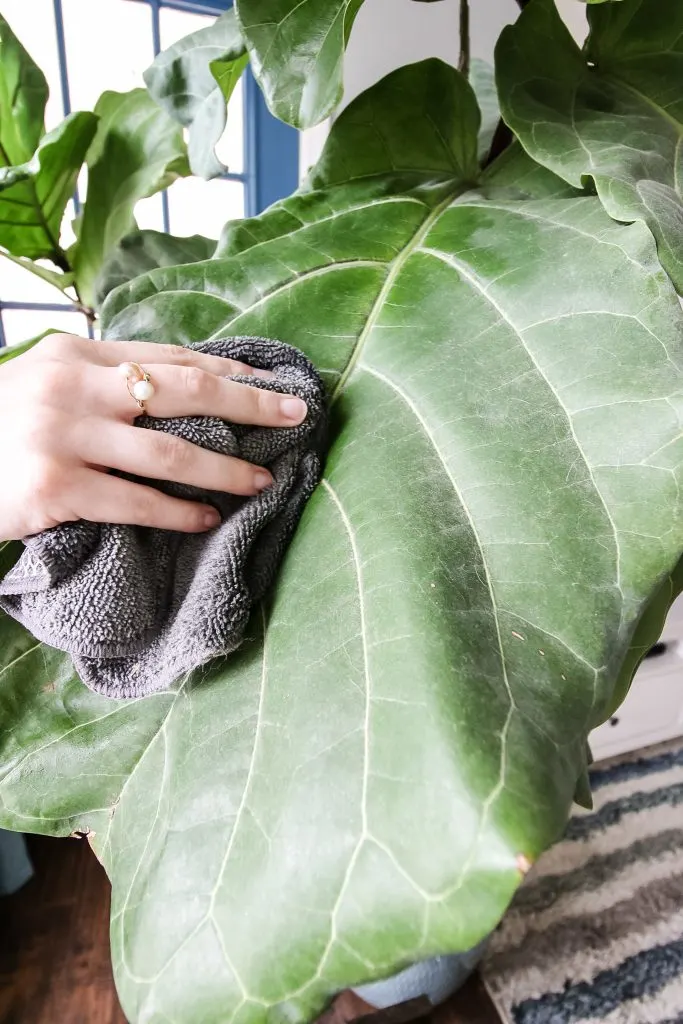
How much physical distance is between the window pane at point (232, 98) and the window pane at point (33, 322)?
0.40 metres

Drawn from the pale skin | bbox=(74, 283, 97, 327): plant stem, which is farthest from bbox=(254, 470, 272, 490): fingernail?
bbox=(74, 283, 97, 327): plant stem

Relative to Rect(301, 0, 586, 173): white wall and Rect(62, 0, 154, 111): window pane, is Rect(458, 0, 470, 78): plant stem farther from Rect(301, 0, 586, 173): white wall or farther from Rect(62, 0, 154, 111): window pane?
Rect(62, 0, 154, 111): window pane

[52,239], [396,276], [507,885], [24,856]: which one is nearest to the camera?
[507,885]

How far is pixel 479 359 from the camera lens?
0.43 metres

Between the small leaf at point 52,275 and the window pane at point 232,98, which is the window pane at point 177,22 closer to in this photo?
the window pane at point 232,98

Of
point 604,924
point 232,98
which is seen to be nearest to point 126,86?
point 232,98

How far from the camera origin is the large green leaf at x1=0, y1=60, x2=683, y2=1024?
0.28 m

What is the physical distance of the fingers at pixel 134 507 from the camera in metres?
0.40

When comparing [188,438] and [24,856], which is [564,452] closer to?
[188,438]

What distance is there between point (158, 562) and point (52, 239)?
625 mm

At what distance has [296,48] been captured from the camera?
1.57 feet

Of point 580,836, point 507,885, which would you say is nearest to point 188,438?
point 507,885

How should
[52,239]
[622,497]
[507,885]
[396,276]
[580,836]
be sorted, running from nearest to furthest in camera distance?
1. [507,885]
2. [622,497]
3. [396,276]
4. [52,239]
5. [580,836]

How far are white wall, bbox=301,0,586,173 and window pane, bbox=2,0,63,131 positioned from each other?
1.73 feet
